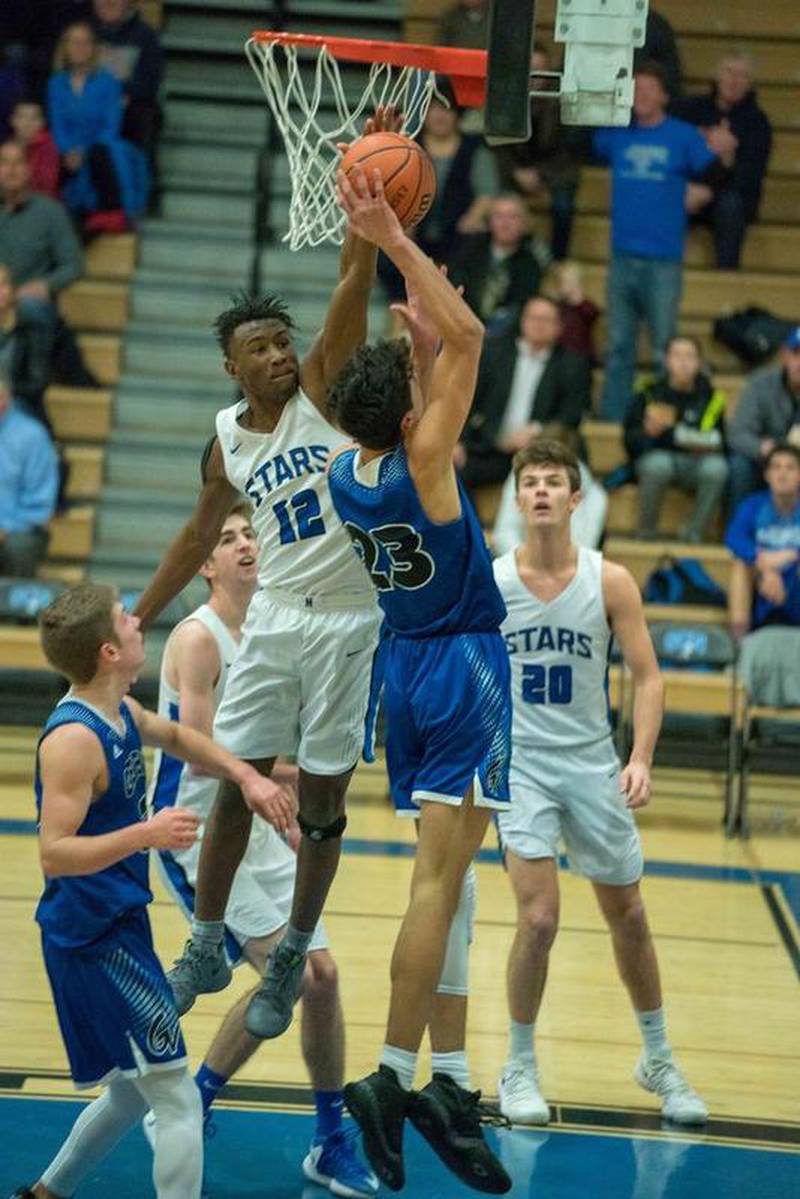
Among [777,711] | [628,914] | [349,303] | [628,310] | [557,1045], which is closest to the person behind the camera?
[349,303]

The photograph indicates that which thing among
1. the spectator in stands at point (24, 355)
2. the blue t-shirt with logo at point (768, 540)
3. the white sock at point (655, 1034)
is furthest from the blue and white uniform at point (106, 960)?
the spectator in stands at point (24, 355)

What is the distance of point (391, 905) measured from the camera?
30.2 feet

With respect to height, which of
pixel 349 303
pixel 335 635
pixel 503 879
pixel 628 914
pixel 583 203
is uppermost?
pixel 583 203

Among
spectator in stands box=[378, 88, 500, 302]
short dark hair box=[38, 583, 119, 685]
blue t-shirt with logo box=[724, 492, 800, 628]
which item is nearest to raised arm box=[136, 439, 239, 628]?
short dark hair box=[38, 583, 119, 685]

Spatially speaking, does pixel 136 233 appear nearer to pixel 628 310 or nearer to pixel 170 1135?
pixel 628 310

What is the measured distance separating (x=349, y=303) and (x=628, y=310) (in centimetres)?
789

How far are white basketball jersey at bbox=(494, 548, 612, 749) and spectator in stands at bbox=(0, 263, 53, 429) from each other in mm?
6591

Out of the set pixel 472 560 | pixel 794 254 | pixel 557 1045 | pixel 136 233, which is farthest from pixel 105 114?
pixel 472 560

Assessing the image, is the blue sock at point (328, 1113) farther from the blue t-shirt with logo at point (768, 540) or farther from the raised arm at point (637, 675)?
the blue t-shirt with logo at point (768, 540)

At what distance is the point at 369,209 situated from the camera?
209 inches

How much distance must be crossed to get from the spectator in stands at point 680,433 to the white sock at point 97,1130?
25.3 feet

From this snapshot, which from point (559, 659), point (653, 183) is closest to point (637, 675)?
point (559, 659)

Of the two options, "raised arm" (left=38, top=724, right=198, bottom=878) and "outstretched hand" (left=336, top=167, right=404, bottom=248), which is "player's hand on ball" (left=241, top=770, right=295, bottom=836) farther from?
"outstretched hand" (left=336, top=167, right=404, bottom=248)

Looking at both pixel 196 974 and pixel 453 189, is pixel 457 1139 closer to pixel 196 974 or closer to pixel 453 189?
pixel 196 974
